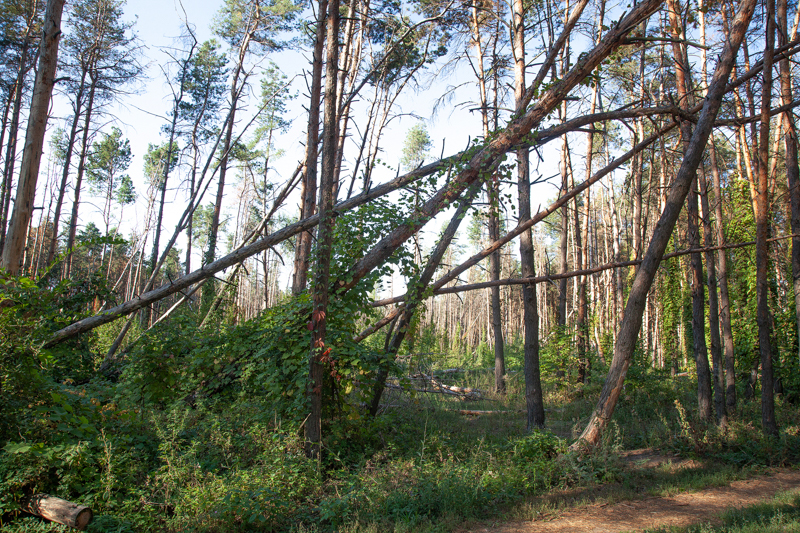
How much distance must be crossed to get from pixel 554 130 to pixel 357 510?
6.12m

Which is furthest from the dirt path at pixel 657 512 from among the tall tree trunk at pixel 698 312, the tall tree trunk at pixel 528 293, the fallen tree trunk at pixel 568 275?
the tall tree trunk at pixel 528 293

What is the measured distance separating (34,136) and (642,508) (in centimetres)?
972

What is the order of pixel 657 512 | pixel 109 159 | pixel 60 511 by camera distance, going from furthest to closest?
pixel 109 159 → pixel 657 512 → pixel 60 511

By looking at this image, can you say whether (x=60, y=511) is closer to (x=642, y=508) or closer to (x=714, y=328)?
(x=642, y=508)

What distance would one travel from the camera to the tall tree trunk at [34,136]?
6.66m

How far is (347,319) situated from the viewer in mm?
6703

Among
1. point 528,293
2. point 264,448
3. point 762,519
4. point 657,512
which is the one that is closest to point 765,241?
point 528,293

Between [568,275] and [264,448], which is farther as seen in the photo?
[568,275]

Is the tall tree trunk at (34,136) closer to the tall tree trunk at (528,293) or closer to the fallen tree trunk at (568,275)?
the fallen tree trunk at (568,275)

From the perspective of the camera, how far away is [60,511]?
4.01m

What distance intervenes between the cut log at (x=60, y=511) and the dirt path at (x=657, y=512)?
3.58 metres

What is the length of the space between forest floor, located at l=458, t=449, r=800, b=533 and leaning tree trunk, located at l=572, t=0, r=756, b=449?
94 centimetres

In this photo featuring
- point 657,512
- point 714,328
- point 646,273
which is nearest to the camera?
point 657,512

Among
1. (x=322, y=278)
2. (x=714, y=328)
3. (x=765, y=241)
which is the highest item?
(x=765, y=241)
